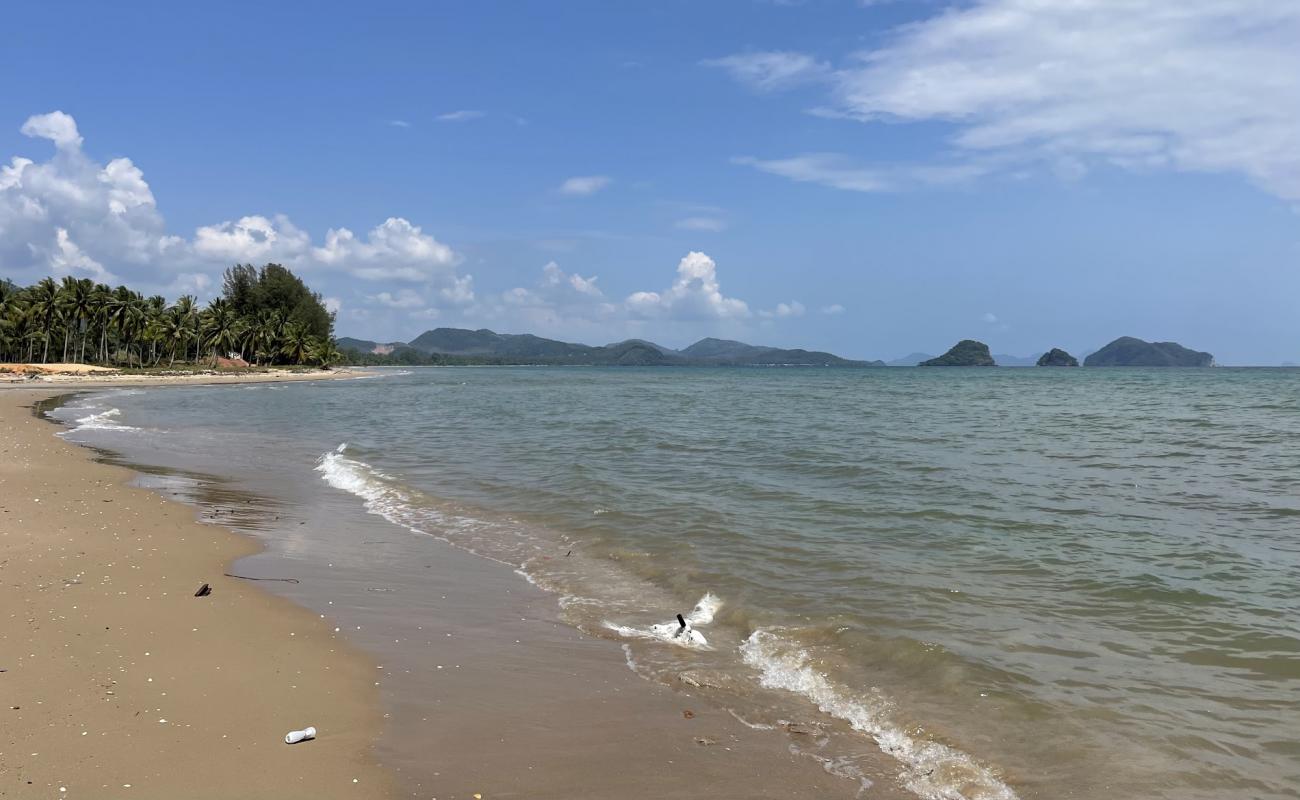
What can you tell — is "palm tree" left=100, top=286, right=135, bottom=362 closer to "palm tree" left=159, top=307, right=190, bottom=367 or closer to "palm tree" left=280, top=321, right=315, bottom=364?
"palm tree" left=159, top=307, right=190, bottom=367

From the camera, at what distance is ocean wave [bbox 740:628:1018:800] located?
478 centimetres

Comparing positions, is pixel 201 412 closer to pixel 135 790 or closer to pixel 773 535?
pixel 773 535

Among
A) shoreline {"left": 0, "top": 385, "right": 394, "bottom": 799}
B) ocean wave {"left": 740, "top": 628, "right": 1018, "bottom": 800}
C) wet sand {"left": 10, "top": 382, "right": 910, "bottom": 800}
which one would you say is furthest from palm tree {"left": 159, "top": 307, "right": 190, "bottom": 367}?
ocean wave {"left": 740, "top": 628, "right": 1018, "bottom": 800}

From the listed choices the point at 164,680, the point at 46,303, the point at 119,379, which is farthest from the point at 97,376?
the point at 164,680

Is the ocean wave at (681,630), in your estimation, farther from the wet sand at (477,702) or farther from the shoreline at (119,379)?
the shoreline at (119,379)

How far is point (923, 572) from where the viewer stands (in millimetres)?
9461

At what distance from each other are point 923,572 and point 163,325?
112325 mm

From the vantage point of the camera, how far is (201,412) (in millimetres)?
38281

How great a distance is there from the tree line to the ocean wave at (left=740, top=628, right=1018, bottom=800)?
104 metres

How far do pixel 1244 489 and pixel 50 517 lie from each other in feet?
70.0

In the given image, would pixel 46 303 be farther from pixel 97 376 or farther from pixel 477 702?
pixel 477 702

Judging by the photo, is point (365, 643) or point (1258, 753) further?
point (365, 643)

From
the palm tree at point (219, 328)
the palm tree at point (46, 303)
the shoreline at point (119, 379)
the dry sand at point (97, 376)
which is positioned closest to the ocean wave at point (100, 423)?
the shoreline at point (119, 379)

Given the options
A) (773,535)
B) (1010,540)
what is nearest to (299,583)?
(773,535)
